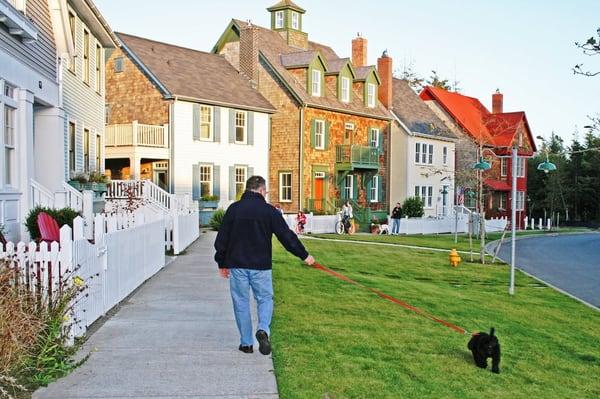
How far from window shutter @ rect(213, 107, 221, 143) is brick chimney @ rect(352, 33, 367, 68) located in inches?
557

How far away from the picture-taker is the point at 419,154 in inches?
1742

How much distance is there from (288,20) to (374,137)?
846cm

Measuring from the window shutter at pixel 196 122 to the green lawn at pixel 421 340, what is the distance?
658 inches

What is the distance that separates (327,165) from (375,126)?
5.51m

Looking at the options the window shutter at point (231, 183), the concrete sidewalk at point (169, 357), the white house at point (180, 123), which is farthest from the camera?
the window shutter at point (231, 183)

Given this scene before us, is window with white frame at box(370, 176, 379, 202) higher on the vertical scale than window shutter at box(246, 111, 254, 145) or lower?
lower

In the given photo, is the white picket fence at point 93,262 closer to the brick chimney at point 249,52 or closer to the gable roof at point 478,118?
the brick chimney at point 249,52

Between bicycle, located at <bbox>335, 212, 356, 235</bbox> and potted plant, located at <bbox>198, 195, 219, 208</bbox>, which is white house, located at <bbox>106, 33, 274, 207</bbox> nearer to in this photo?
potted plant, located at <bbox>198, 195, 219, 208</bbox>

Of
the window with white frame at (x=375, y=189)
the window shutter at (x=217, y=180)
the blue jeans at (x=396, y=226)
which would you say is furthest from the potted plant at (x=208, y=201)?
the window with white frame at (x=375, y=189)

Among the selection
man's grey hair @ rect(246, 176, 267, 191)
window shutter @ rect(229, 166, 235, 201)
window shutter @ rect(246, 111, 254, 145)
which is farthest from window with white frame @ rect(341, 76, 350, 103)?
man's grey hair @ rect(246, 176, 267, 191)

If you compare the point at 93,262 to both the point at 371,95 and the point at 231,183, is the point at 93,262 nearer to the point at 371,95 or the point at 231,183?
the point at 231,183

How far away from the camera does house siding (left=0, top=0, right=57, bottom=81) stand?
509 inches

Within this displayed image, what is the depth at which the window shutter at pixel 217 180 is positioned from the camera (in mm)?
32750

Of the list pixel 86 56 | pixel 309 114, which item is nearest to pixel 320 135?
pixel 309 114
